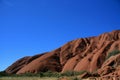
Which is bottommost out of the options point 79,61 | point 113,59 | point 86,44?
point 113,59

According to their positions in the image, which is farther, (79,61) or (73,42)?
(73,42)

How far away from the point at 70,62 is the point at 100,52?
1124 centimetres

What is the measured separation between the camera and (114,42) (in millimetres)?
82125

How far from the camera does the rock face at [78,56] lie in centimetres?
7762

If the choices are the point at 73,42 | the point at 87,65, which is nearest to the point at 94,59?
the point at 87,65

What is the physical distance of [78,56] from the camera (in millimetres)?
87938

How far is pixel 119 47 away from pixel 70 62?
16.2 metres

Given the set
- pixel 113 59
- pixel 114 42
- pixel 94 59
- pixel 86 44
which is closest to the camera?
pixel 113 59

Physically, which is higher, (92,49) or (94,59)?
(92,49)

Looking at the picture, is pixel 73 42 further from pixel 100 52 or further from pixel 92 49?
pixel 100 52

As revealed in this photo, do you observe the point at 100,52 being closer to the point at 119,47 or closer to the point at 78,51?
the point at 119,47

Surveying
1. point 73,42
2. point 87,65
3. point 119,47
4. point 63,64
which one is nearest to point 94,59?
point 87,65

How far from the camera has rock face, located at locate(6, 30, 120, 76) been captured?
77.6m

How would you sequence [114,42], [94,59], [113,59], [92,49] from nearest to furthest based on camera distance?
[113,59], [94,59], [114,42], [92,49]
